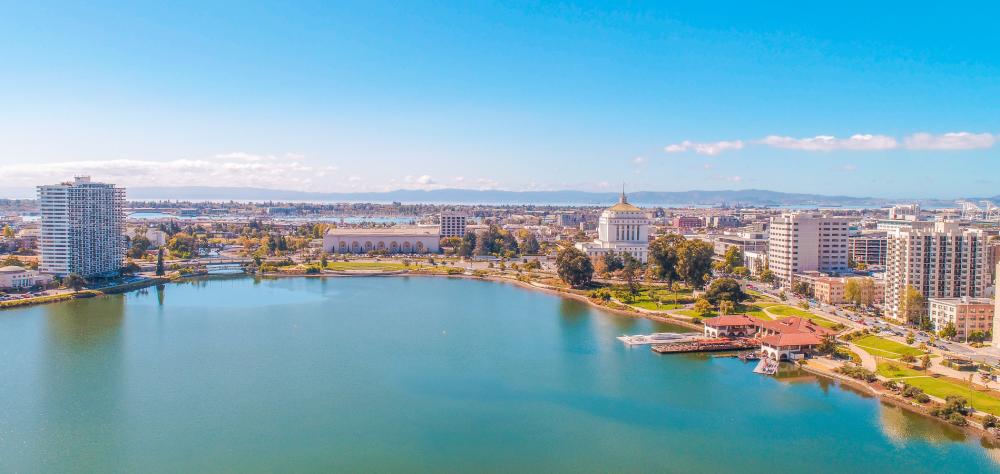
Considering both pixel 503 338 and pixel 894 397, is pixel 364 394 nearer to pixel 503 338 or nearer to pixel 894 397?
pixel 503 338

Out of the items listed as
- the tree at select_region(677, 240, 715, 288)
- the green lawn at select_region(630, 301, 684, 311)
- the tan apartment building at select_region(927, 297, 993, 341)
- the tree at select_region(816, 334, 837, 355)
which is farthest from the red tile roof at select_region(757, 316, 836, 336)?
the tree at select_region(677, 240, 715, 288)

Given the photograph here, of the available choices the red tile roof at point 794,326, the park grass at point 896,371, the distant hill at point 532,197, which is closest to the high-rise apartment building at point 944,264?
the red tile roof at point 794,326

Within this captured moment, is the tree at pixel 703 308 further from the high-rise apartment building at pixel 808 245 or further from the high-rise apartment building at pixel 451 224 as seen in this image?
the high-rise apartment building at pixel 451 224

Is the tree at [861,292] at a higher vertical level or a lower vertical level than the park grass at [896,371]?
higher

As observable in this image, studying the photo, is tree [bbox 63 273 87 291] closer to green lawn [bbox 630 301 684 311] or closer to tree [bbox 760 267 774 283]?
green lawn [bbox 630 301 684 311]

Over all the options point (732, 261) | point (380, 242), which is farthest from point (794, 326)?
point (380, 242)
